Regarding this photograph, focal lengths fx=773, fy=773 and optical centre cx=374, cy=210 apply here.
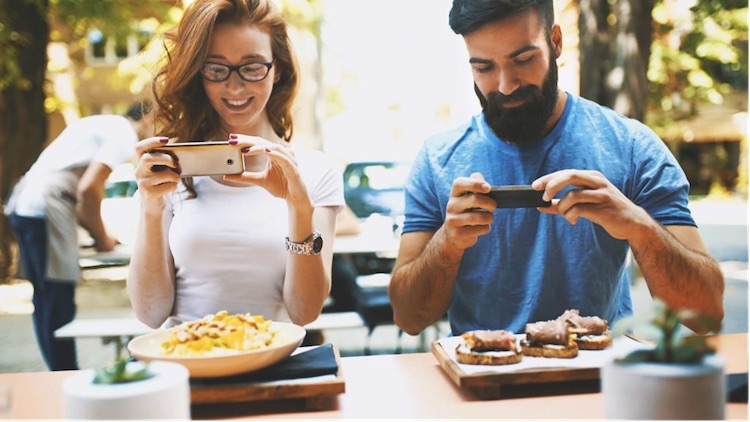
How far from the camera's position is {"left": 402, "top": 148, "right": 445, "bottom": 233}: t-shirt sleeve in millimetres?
2178

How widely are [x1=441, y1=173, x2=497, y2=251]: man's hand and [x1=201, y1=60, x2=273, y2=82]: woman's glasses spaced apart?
1.97 ft

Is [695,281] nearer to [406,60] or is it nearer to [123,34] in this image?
[123,34]

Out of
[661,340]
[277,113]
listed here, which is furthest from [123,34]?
[661,340]

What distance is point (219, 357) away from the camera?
4.59 ft

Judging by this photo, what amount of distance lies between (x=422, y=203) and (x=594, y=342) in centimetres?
72

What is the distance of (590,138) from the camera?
7.01 feet

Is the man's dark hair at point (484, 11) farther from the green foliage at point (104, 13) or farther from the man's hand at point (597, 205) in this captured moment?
the green foliage at point (104, 13)

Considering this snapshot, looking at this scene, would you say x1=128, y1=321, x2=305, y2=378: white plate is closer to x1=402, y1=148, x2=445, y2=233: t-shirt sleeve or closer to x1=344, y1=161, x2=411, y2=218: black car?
x1=402, y1=148, x2=445, y2=233: t-shirt sleeve

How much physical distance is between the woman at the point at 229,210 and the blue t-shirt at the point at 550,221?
0.37 m

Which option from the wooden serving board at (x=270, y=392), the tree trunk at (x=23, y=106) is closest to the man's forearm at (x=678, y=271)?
the wooden serving board at (x=270, y=392)

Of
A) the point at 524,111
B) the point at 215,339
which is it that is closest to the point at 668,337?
the point at 215,339

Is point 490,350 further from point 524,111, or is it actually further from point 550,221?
point 524,111

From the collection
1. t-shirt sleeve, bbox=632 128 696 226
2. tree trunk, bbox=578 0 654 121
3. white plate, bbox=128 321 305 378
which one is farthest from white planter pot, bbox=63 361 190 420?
tree trunk, bbox=578 0 654 121

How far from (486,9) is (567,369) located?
968 millimetres
